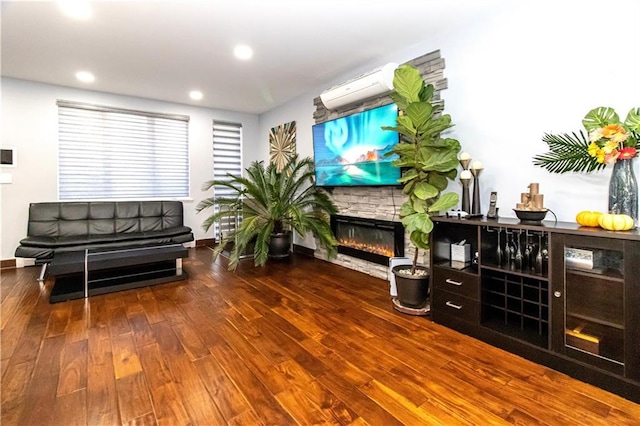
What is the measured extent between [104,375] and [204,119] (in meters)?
4.65

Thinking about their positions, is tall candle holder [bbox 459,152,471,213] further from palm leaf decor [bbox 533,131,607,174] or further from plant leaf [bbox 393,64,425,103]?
plant leaf [bbox 393,64,425,103]

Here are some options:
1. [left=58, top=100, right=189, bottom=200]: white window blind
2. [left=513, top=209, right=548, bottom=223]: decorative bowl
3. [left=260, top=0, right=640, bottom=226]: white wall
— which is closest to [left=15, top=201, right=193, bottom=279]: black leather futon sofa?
[left=58, top=100, right=189, bottom=200]: white window blind

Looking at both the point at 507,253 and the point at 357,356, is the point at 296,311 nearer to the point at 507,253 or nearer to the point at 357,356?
the point at 357,356

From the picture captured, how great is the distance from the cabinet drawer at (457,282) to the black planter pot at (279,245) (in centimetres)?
247

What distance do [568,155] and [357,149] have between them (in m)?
1.99

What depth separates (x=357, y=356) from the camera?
1.93 metres

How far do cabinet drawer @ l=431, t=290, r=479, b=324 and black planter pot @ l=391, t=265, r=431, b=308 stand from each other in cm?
17

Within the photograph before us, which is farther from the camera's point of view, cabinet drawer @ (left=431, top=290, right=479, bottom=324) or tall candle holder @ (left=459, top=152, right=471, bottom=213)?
tall candle holder @ (left=459, top=152, right=471, bottom=213)

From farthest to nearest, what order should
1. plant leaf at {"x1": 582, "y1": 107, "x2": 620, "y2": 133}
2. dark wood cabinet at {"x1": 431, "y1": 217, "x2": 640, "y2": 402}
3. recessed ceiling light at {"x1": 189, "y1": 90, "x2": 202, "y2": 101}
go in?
recessed ceiling light at {"x1": 189, "y1": 90, "x2": 202, "y2": 101}, plant leaf at {"x1": 582, "y1": 107, "x2": 620, "y2": 133}, dark wood cabinet at {"x1": 431, "y1": 217, "x2": 640, "y2": 402}

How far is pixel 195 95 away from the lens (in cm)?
476

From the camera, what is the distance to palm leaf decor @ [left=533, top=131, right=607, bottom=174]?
6.22ft

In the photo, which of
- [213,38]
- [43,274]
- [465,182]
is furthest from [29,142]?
[465,182]

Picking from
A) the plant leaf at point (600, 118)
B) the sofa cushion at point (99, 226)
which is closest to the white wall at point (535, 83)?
the plant leaf at point (600, 118)

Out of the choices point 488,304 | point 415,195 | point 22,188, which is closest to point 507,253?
point 488,304
